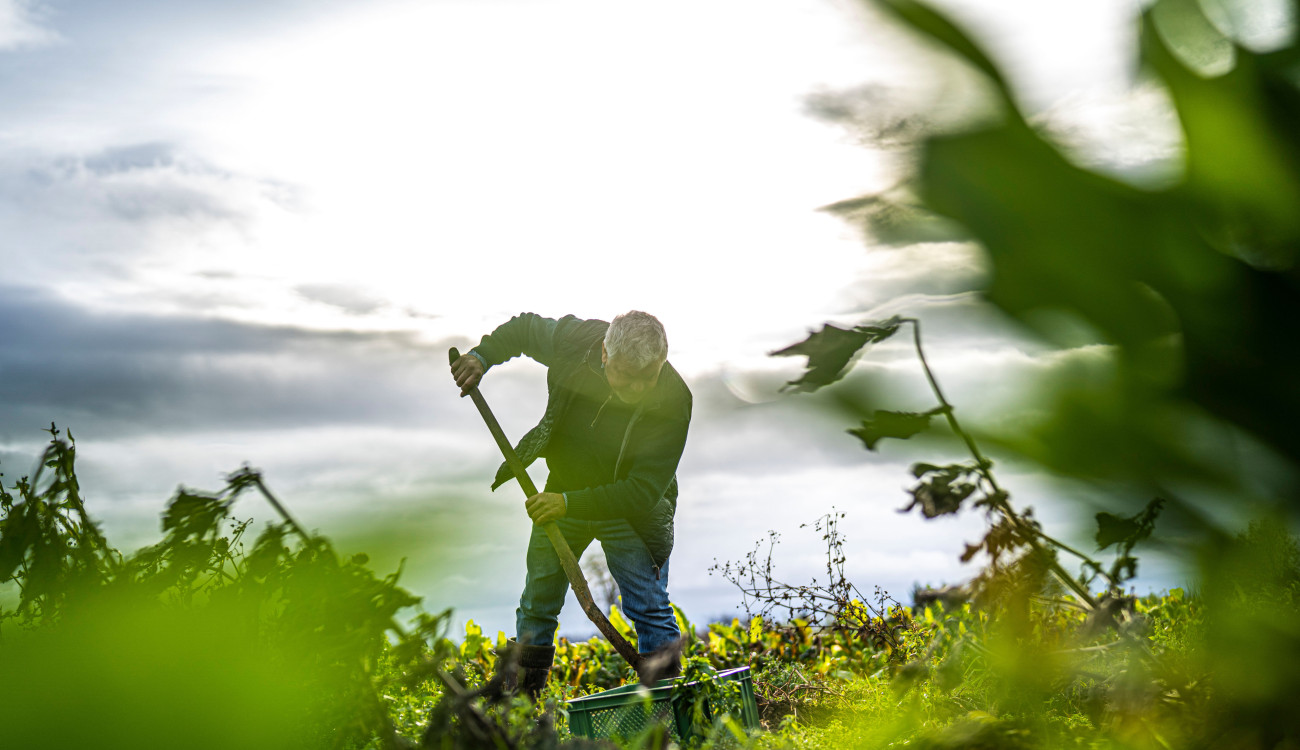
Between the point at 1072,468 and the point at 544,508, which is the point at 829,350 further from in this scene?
the point at 544,508

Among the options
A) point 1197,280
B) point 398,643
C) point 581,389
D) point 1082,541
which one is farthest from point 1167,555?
point 581,389

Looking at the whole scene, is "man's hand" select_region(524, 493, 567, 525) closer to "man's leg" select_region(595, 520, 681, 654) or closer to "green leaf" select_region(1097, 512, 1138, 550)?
"man's leg" select_region(595, 520, 681, 654)

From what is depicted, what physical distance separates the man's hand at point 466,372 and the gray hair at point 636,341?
66 cm

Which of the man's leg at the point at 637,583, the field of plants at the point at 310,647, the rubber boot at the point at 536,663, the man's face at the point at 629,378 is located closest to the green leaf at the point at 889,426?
the field of plants at the point at 310,647

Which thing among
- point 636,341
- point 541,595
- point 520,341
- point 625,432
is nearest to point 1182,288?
point 636,341

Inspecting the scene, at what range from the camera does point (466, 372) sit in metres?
4.27

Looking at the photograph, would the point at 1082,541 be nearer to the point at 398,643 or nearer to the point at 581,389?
the point at 398,643

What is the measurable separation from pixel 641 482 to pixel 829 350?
148 inches

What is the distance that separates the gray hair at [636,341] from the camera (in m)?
4.00

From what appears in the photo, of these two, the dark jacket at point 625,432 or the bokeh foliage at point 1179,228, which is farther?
the dark jacket at point 625,432

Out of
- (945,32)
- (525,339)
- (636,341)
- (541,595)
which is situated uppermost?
(525,339)

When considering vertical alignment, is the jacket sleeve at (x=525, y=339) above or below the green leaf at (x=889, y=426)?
above

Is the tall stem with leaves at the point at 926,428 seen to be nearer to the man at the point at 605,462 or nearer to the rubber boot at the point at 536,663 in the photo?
the man at the point at 605,462

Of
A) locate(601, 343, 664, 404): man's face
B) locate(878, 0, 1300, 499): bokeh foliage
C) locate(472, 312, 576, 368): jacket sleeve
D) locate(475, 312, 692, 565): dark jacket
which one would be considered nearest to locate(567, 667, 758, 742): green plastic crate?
locate(475, 312, 692, 565): dark jacket
